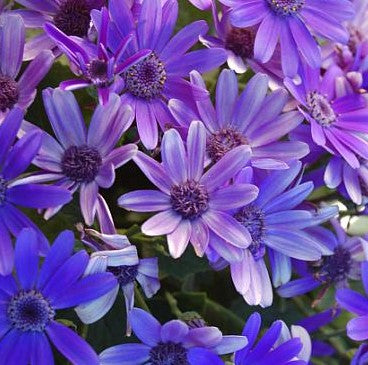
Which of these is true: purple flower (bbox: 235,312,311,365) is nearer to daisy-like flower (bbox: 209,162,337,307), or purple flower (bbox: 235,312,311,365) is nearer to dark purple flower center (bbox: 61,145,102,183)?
daisy-like flower (bbox: 209,162,337,307)

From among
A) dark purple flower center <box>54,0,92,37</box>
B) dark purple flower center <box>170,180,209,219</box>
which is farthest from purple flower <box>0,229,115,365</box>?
dark purple flower center <box>54,0,92,37</box>

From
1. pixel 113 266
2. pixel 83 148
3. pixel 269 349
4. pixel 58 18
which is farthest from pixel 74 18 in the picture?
pixel 269 349

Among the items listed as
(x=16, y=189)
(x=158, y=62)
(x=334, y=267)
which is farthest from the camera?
(x=334, y=267)

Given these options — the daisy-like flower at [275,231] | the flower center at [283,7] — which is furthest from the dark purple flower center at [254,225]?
the flower center at [283,7]

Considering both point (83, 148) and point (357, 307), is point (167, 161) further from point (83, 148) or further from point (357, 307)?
point (357, 307)

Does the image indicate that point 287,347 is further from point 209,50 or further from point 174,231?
point 209,50

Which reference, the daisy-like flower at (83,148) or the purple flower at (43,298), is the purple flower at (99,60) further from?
the purple flower at (43,298)

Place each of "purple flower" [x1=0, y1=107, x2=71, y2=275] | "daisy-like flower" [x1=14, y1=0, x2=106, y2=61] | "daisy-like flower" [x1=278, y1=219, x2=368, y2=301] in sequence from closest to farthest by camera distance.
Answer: "purple flower" [x1=0, y1=107, x2=71, y2=275] < "daisy-like flower" [x1=14, y1=0, x2=106, y2=61] < "daisy-like flower" [x1=278, y1=219, x2=368, y2=301]
